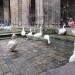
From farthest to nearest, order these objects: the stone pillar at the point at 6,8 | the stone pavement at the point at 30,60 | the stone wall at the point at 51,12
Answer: the stone pillar at the point at 6,8, the stone wall at the point at 51,12, the stone pavement at the point at 30,60

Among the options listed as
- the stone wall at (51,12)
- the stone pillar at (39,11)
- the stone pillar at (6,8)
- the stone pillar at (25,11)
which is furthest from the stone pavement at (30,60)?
the stone pillar at (6,8)

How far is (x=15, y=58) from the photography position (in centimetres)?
553

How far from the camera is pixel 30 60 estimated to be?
5.29 metres

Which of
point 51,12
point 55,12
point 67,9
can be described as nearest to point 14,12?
point 51,12

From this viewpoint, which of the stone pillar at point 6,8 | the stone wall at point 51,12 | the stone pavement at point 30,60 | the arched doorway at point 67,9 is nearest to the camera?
the stone pavement at point 30,60

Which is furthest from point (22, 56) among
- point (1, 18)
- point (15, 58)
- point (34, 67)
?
point (1, 18)

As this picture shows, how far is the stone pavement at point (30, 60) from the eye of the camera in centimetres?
445

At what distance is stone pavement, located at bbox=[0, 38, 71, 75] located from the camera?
14.6 feet

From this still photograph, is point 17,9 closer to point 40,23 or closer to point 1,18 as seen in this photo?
point 40,23

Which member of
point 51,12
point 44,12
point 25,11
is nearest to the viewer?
point 51,12

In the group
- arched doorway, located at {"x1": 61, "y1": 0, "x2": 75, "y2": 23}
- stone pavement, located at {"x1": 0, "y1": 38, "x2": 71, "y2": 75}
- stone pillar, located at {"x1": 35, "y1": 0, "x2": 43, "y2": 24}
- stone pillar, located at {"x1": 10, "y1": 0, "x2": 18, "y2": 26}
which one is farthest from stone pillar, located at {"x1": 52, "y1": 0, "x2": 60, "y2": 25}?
stone pavement, located at {"x1": 0, "y1": 38, "x2": 71, "y2": 75}

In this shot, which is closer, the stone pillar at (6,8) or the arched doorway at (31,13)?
the arched doorway at (31,13)

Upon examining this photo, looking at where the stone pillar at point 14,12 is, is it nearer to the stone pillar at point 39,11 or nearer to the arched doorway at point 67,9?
the stone pillar at point 39,11

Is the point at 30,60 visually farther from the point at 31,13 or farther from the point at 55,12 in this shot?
the point at 31,13
